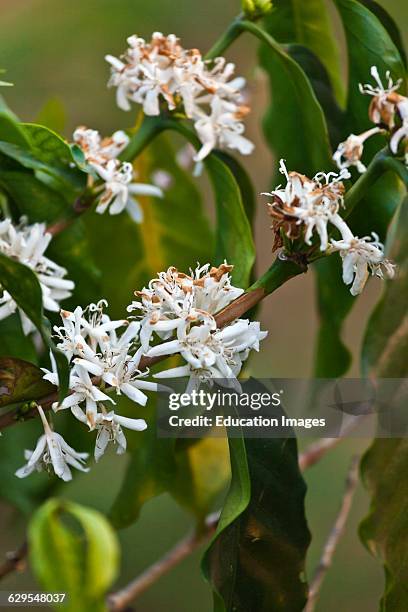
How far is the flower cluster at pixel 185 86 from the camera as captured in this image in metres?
0.52

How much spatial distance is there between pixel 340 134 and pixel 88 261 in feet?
0.59

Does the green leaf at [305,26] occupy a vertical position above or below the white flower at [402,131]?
below

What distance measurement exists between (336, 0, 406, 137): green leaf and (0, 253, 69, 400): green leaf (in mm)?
238

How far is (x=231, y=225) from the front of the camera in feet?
1.73

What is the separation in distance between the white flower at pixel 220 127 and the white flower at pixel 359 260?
0.14 m

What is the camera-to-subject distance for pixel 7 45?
49.3 inches

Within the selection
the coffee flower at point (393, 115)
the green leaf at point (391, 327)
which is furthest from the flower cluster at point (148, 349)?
the green leaf at point (391, 327)

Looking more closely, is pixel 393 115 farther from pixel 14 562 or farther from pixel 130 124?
pixel 130 124

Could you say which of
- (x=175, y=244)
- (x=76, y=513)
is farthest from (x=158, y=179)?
(x=76, y=513)

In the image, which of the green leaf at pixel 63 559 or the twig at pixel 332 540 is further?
the twig at pixel 332 540

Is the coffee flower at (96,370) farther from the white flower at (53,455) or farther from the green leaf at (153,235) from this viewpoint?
the green leaf at (153,235)

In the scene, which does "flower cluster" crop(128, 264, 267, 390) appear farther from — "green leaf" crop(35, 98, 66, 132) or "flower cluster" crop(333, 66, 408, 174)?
"green leaf" crop(35, 98, 66, 132)

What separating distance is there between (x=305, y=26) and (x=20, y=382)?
1.18 feet

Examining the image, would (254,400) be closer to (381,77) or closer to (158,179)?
(381,77)
